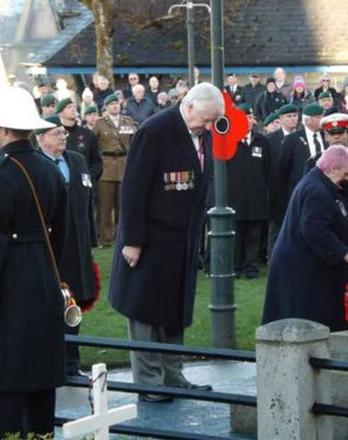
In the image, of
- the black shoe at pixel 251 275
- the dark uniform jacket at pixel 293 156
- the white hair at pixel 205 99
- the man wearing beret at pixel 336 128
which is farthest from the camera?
Result: the black shoe at pixel 251 275

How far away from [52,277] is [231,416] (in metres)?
2.45

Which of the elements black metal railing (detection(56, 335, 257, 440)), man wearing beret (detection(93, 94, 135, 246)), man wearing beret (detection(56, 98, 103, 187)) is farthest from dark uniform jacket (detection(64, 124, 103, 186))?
black metal railing (detection(56, 335, 257, 440))

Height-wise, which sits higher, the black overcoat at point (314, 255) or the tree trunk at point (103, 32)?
the tree trunk at point (103, 32)

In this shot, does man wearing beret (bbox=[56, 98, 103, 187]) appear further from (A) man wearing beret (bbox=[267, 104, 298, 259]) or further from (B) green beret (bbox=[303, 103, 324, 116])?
(B) green beret (bbox=[303, 103, 324, 116])

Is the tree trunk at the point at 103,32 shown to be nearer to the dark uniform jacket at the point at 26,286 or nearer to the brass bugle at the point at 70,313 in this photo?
the brass bugle at the point at 70,313

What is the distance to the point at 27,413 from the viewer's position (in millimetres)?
7871

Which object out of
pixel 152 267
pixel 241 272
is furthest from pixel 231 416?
pixel 241 272

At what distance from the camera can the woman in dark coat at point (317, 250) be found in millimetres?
10281

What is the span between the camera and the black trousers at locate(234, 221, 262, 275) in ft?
58.8

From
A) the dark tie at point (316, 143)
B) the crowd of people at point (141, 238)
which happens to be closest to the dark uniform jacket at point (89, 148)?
the crowd of people at point (141, 238)

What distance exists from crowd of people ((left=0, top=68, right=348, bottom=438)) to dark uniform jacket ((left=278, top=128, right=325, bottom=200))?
2cm

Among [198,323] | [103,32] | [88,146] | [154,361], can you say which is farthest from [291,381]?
[103,32]

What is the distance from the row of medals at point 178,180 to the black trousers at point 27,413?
2.56 metres

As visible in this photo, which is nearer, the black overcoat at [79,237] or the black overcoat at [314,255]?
the black overcoat at [314,255]
